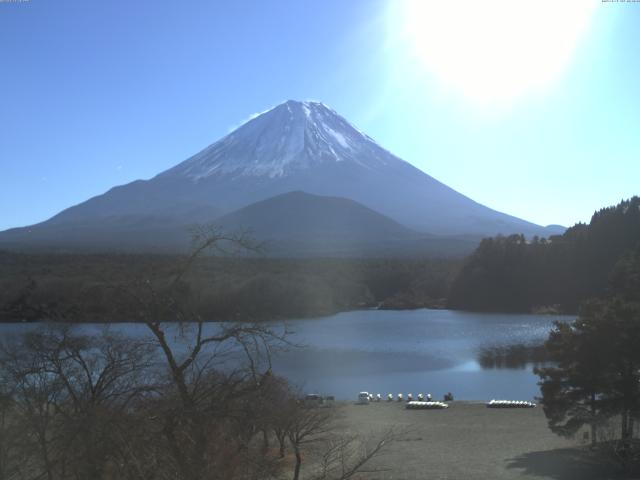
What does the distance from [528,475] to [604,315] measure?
2536mm

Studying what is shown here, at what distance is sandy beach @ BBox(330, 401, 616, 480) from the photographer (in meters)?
8.69

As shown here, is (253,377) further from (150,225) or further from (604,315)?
(150,225)

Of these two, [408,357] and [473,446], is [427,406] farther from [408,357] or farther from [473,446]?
[408,357]

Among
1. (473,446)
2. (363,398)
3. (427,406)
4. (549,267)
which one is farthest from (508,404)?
(549,267)

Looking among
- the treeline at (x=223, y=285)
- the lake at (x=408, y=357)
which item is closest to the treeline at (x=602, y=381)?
the lake at (x=408, y=357)

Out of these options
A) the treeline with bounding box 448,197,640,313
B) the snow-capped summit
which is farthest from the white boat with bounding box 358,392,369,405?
the snow-capped summit

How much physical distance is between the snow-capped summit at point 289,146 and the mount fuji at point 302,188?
12cm

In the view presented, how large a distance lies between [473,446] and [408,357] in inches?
451

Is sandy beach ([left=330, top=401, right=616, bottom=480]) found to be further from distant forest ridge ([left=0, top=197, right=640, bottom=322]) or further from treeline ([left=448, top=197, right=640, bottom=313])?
treeline ([left=448, top=197, right=640, bottom=313])

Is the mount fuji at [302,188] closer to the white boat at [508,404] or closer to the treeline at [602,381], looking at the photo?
the white boat at [508,404]

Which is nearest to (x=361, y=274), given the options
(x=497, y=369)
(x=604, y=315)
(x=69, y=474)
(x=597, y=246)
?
(x=597, y=246)

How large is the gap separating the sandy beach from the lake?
77.8 inches

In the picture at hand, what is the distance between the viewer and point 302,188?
78938mm

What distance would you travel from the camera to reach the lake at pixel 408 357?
17.1 meters
